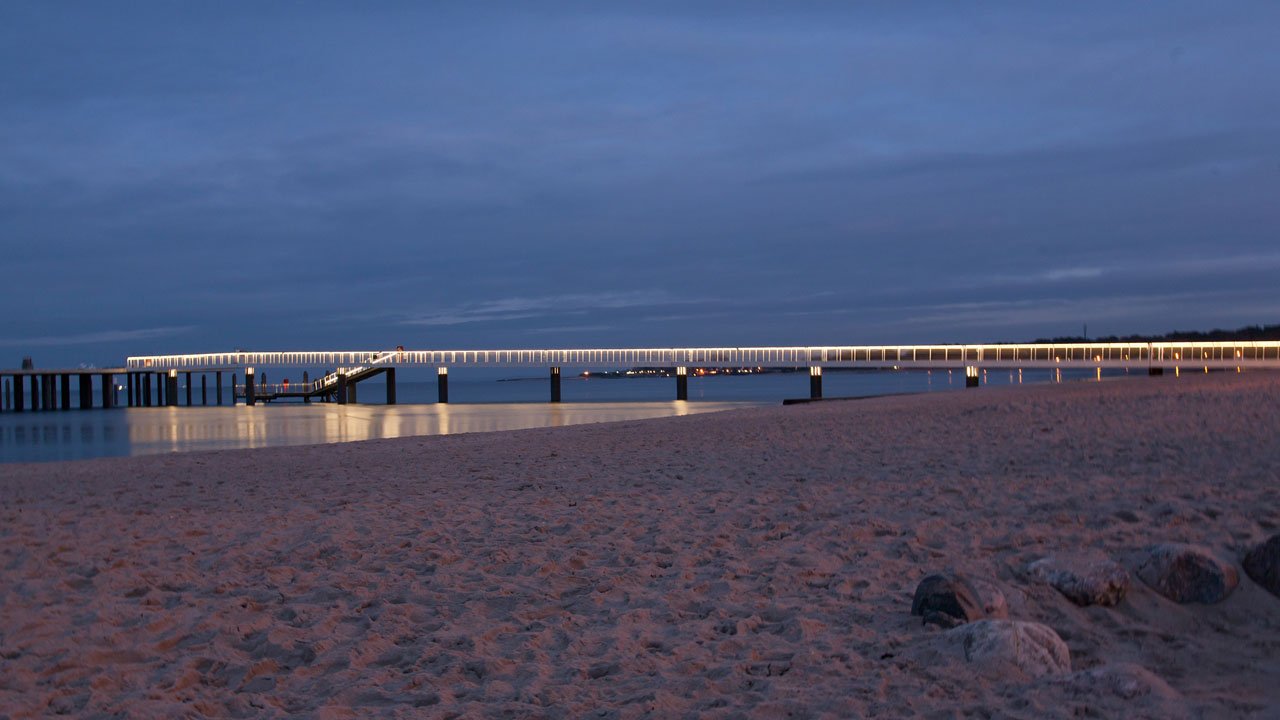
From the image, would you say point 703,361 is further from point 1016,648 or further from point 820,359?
point 1016,648

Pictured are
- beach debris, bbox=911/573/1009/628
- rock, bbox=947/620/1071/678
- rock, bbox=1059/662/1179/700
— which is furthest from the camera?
beach debris, bbox=911/573/1009/628

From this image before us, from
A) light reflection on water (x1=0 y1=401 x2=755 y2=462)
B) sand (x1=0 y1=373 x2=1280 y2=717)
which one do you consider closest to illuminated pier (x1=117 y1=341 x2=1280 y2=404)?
light reflection on water (x1=0 y1=401 x2=755 y2=462)

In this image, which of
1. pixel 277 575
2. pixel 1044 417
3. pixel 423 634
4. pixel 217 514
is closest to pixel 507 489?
pixel 217 514

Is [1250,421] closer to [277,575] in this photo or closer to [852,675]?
[852,675]

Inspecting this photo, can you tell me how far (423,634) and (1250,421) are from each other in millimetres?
12260

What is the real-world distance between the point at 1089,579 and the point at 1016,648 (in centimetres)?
122

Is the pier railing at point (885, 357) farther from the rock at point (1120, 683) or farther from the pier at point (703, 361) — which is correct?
the rock at point (1120, 683)

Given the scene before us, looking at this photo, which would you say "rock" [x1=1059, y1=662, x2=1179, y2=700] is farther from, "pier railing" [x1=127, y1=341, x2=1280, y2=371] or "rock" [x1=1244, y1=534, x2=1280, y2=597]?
"pier railing" [x1=127, y1=341, x2=1280, y2=371]

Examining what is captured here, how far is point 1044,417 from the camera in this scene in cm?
1606

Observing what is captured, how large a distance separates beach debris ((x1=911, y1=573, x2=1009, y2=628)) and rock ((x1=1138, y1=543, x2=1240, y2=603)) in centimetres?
93

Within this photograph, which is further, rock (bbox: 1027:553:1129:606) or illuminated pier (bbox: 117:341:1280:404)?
illuminated pier (bbox: 117:341:1280:404)

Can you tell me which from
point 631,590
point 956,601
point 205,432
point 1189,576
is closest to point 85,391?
point 205,432

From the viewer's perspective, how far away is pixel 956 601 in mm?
4887

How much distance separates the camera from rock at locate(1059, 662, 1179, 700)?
12.9ft
